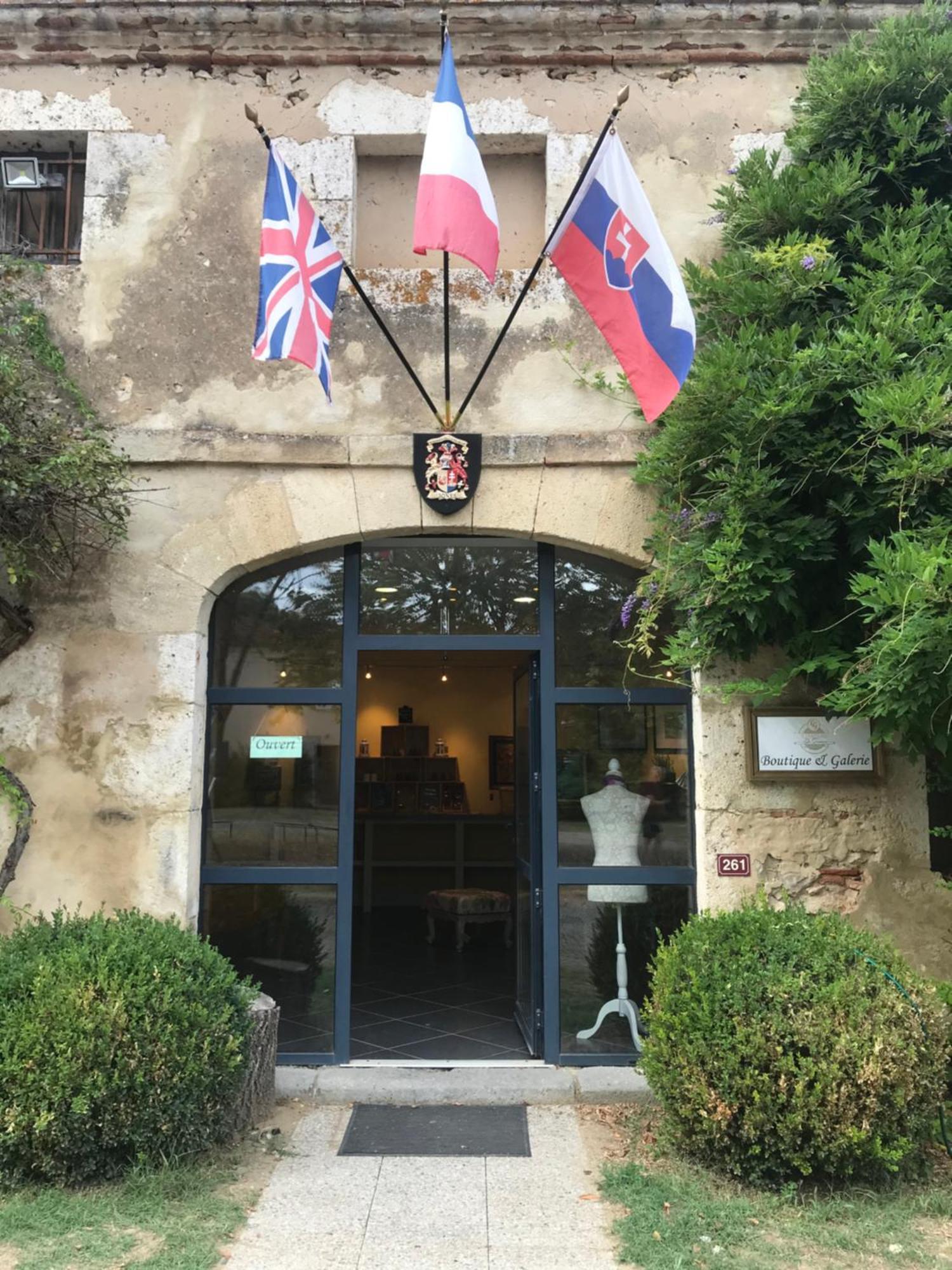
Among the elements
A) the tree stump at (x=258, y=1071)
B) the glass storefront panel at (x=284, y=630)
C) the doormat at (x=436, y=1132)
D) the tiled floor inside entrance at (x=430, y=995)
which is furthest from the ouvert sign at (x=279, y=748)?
the doormat at (x=436, y=1132)

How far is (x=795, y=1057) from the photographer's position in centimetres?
397

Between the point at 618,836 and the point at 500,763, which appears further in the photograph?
the point at 500,763

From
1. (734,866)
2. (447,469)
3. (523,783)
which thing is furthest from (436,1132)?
(447,469)

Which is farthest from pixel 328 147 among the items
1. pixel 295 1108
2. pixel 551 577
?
pixel 295 1108

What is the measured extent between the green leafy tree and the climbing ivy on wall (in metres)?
3.06

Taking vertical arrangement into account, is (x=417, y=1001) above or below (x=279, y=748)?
below

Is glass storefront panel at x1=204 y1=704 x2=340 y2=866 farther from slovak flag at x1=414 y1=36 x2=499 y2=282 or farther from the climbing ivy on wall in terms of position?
slovak flag at x1=414 y1=36 x2=499 y2=282

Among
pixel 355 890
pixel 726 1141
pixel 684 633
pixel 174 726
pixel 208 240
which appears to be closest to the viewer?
pixel 726 1141

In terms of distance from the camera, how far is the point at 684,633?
16.7 ft

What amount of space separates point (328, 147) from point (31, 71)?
1.98 metres

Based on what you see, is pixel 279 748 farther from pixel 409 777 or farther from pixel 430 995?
pixel 409 777

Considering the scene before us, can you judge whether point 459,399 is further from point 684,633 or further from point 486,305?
point 684,633

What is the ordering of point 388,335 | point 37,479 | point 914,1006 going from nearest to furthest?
1. point 914,1006
2. point 37,479
3. point 388,335

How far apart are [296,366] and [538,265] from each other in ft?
5.44
